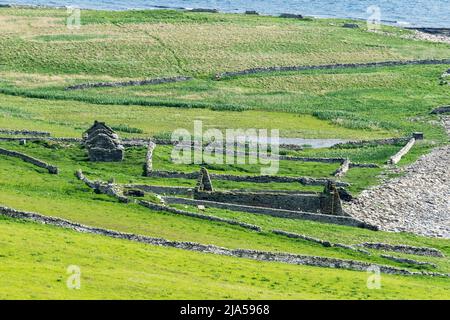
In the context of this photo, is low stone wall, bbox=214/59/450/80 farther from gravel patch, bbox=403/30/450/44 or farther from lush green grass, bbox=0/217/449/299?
lush green grass, bbox=0/217/449/299

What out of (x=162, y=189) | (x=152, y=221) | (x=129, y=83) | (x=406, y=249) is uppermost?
(x=129, y=83)

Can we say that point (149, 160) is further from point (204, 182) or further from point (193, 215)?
point (193, 215)

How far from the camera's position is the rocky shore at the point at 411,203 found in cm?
8981

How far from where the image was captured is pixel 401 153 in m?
114

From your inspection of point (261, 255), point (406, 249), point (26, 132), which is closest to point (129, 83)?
point (26, 132)

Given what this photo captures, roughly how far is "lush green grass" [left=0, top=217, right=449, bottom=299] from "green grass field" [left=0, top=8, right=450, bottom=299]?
4.6 inches

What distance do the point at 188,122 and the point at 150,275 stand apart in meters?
62.6

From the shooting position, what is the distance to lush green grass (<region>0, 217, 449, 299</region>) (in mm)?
63375

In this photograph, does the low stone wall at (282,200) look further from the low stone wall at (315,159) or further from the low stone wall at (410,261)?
the low stone wall at (315,159)

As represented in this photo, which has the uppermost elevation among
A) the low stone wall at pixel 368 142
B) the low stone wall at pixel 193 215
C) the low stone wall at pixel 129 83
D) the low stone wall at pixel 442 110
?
the low stone wall at pixel 129 83

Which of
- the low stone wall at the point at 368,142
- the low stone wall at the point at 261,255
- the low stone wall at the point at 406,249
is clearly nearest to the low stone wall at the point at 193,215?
the low stone wall at the point at 406,249

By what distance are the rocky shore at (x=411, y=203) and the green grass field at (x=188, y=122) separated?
6.71 feet

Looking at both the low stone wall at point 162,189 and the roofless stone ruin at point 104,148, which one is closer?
the low stone wall at point 162,189
